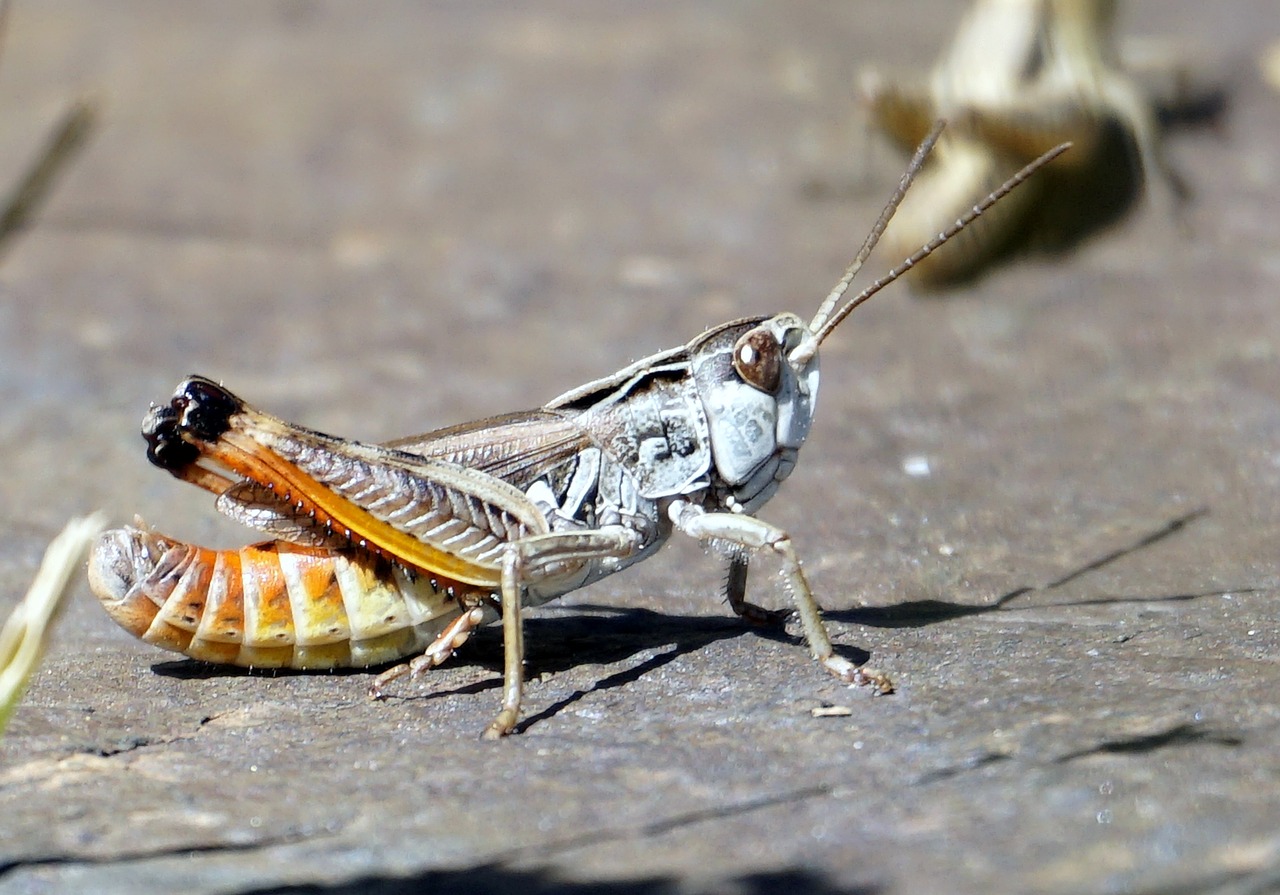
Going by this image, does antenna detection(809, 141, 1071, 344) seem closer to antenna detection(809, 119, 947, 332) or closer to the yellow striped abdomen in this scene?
antenna detection(809, 119, 947, 332)

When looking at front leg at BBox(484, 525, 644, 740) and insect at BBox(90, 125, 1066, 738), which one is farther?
insect at BBox(90, 125, 1066, 738)

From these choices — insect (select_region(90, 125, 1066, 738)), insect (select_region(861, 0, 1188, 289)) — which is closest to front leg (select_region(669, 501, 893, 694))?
insect (select_region(90, 125, 1066, 738))

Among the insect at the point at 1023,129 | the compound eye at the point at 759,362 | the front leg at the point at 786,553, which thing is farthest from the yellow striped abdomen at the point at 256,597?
the insect at the point at 1023,129

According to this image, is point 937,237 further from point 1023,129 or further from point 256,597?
point 1023,129

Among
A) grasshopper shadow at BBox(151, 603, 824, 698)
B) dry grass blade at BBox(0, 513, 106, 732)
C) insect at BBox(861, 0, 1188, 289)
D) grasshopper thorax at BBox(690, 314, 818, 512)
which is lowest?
grasshopper shadow at BBox(151, 603, 824, 698)

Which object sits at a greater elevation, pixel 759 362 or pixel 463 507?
pixel 759 362

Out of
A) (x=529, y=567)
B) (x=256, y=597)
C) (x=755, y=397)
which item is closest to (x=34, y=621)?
(x=256, y=597)
